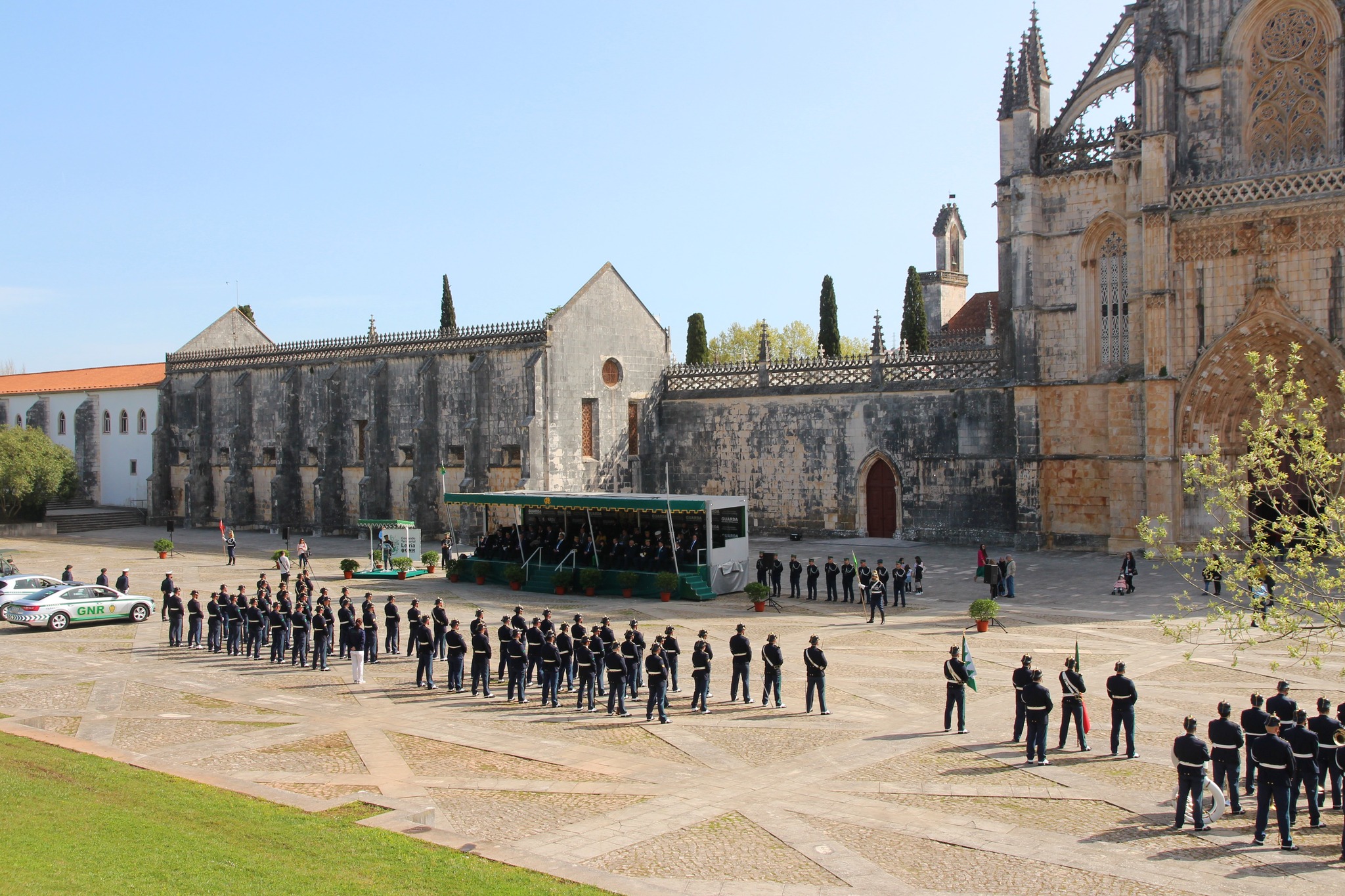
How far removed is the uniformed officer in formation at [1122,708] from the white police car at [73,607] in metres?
23.2

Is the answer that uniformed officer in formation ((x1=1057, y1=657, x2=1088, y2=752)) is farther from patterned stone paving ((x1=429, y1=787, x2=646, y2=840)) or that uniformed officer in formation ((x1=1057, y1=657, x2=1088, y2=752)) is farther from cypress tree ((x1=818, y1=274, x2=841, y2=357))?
cypress tree ((x1=818, y1=274, x2=841, y2=357))

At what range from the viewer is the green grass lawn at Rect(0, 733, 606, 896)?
1023cm

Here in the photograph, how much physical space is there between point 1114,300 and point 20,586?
32777 mm

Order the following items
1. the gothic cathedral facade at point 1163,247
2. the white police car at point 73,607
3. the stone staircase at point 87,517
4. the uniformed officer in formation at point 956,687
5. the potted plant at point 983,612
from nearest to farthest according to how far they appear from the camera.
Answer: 1. the uniformed officer in formation at point 956,687
2. the potted plant at point 983,612
3. the white police car at point 73,607
4. the gothic cathedral facade at point 1163,247
5. the stone staircase at point 87,517

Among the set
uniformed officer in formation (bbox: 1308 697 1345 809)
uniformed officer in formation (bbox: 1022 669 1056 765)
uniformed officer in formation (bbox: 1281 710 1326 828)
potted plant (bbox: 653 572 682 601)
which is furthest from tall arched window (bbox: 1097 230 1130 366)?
uniformed officer in formation (bbox: 1281 710 1326 828)

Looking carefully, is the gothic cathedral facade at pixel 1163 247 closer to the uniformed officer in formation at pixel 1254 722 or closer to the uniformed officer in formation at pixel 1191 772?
the uniformed officer in formation at pixel 1254 722

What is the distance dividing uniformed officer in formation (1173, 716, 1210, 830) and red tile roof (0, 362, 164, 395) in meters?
55.9

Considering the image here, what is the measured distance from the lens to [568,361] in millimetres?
43406

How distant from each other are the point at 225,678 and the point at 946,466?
86.6 feet

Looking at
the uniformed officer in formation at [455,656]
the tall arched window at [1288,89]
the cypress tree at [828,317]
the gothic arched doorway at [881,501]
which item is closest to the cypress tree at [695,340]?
the cypress tree at [828,317]

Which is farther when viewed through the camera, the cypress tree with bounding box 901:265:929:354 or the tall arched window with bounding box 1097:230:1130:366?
the cypress tree with bounding box 901:265:929:354

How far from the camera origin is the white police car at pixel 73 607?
1036 inches

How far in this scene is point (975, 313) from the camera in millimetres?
61906

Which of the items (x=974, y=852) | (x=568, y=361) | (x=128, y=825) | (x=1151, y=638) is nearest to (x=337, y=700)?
(x=128, y=825)
